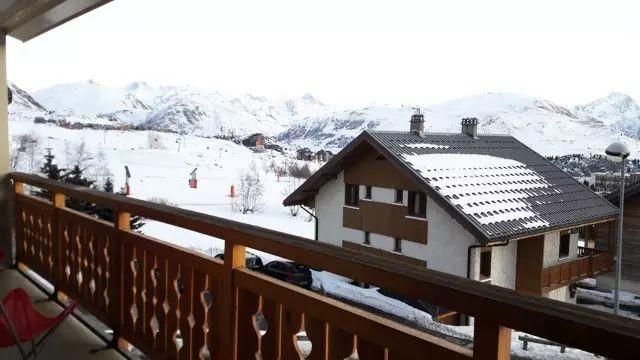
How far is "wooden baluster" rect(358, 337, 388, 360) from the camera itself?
3.64ft

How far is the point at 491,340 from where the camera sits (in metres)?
0.91

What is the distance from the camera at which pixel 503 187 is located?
11758mm

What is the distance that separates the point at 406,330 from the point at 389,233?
35.1 ft

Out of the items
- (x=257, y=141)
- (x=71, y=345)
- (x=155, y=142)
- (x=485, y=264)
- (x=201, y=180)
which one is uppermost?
(x=257, y=141)

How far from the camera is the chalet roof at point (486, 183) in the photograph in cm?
1028

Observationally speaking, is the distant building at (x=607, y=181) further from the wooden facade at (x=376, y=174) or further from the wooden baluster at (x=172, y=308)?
the wooden baluster at (x=172, y=308)

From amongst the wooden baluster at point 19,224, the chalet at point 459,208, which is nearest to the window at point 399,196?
the chalet at point 459,208

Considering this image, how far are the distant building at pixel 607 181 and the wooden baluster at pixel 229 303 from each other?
1287 centimetres

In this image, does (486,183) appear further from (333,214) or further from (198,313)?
(198,313)

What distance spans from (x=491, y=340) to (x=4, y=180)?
3605 mm

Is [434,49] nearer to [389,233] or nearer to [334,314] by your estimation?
[389,233]

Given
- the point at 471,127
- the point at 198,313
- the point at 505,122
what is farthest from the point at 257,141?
the point at 198,313

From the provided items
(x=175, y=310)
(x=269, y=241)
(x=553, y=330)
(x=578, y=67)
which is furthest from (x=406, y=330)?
(x=578, y=67)

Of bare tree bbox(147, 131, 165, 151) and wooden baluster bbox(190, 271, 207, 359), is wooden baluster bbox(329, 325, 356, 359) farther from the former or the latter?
bare tree bbox(147, 131, 165, 151)
